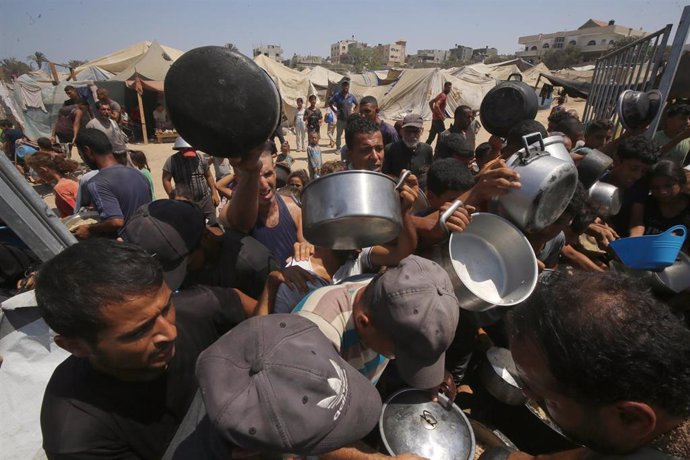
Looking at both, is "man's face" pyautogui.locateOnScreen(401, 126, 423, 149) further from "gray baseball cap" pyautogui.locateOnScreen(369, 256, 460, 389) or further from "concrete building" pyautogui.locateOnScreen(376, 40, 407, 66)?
"concrete building" pyautogui.locateOnScreen(376, 40, 407, 66)

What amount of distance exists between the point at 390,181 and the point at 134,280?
3.83 feet

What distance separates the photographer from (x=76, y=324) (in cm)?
110

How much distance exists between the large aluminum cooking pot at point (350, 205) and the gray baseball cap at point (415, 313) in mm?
325

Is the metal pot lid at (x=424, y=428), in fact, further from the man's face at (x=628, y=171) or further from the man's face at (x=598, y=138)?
the man's face at (x=598, y=138)

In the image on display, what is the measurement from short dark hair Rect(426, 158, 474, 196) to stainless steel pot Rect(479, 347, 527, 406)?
120cm

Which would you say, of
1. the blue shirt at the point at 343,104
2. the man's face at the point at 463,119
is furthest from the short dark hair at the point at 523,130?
the blue shirt at the point at 343,104

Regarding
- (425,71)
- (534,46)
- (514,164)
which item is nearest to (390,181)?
(514,164)

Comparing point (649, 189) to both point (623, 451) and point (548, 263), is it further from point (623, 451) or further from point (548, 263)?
point (623, 451)

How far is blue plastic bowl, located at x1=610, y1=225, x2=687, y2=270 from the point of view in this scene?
237 centimetres

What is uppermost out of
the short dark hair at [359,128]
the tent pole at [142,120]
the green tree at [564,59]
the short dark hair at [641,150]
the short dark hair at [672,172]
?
the green tree at [564,59]

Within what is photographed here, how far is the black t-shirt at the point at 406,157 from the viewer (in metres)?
4.54

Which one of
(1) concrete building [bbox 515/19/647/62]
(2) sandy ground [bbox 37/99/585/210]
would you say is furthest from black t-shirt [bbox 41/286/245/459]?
(1) concrete building [bbox 515/19/647/62]

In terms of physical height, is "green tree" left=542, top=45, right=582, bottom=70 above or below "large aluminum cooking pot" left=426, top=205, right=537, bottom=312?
above

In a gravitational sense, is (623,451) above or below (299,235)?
above
